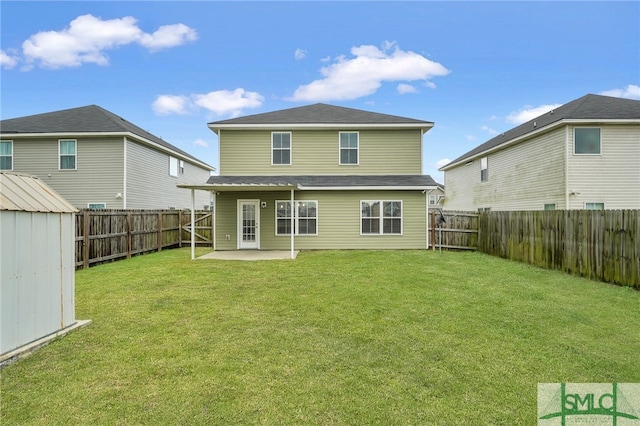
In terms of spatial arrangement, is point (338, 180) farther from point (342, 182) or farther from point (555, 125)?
point (555, 125)

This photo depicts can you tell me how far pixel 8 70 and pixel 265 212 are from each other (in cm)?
1508

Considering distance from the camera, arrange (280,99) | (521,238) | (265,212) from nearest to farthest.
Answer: (521,238)
(265,212)
(280,99)

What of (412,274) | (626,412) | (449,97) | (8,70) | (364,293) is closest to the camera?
(626,412)

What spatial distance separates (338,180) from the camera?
14.4m

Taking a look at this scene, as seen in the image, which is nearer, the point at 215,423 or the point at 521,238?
the point at 215,423

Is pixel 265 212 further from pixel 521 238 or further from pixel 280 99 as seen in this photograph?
pixel 280 99

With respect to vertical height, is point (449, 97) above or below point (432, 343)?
above

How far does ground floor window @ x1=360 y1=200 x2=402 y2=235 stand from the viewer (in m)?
14.4

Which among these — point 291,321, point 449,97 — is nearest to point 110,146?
point 291,321

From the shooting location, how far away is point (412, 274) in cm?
878

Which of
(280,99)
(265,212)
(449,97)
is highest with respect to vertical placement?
(280,99)

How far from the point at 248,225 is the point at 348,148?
18.7 feet

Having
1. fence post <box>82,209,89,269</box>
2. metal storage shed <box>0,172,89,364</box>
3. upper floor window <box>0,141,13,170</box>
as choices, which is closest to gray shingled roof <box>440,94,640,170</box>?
metal storage shed <box>0,172,89,364</box>

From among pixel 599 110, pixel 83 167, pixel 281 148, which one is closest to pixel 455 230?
pixel 599 110
